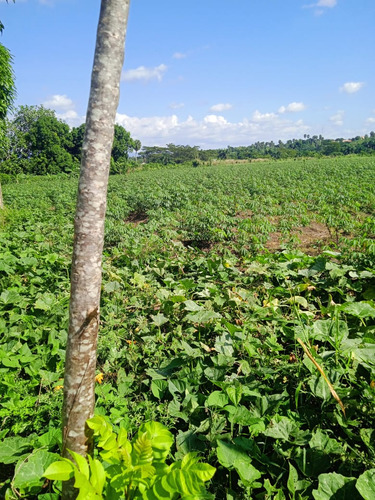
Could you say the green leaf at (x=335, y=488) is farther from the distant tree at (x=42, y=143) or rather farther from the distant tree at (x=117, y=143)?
the distant tree at (x=117, y=143)

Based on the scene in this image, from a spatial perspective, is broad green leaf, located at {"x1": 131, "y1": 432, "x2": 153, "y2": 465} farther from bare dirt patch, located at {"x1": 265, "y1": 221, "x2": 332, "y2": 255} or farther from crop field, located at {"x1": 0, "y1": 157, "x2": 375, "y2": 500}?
bare dirt patch, located at {"x1": 265, "y1": 221, "x2": 332, "y2": 255}

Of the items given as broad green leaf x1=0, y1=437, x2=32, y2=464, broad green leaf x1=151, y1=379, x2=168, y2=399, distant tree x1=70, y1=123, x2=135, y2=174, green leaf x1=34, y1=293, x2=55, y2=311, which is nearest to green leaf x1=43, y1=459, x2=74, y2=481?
broad green leaf x1=0, y1=437, x2=32, y2=464

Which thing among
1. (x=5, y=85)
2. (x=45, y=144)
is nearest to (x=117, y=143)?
(x=45, y=144)

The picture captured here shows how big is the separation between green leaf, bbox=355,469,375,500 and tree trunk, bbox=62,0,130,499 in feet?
4.00

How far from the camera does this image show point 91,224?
1346mm

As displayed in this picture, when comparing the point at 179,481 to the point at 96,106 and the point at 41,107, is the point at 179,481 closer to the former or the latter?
the point at 96,106

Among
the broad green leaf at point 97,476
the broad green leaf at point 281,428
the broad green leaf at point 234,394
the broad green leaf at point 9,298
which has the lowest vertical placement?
the broad green leaf at point 281,428

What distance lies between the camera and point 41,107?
181 feet

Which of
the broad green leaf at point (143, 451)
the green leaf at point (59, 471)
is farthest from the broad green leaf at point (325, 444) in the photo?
the green leaf at point (59, 471)

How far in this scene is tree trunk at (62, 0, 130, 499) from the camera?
50.4 inches

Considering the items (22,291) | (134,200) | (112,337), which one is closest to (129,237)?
(22,291)

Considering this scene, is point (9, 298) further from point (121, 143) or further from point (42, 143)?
point (121, 143)

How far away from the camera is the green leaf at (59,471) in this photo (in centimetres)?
109

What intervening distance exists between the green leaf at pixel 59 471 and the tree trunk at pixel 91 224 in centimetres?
23
